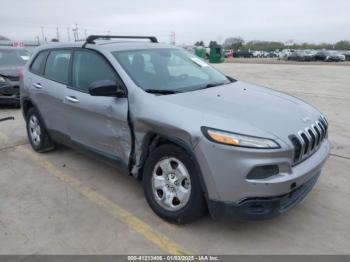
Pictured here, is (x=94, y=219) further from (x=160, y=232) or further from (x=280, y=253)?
(x=280, y=253)

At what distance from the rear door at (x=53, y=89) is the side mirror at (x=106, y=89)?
1.17 meters

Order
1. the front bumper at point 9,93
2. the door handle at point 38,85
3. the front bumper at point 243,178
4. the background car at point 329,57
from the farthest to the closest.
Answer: the background car at point 329,57 → the front bumper at point 9,93 → the door handle at point 38,85 → the front bumper at point 243,178

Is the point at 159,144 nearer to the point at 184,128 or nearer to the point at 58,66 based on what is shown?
the point at 184,128

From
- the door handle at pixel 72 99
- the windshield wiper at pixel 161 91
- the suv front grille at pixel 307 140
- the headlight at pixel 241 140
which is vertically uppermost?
the windshield wiper at pixel 161 91

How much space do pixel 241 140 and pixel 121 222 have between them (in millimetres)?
1539

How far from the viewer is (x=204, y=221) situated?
3535 mm

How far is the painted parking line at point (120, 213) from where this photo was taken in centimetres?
317

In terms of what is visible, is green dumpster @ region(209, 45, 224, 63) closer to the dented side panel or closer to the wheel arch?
the dented side panel

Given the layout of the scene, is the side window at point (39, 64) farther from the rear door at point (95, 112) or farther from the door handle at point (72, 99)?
the door handle at point (72, 99)

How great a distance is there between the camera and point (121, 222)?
3.58m

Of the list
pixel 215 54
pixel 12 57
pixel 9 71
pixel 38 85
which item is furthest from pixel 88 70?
pixel 215 54

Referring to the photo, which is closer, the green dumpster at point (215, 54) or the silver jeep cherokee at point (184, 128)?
the silver jeep cherokee at point (184, 128)

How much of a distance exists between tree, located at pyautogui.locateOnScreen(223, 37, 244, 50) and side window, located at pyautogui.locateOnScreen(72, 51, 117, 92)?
115174 millimetres

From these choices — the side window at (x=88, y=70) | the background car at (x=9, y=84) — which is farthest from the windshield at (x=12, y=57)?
the side window at (x=88, y=70)
